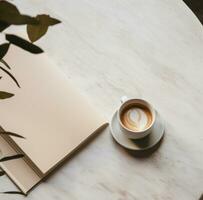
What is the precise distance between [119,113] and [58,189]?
21 cm

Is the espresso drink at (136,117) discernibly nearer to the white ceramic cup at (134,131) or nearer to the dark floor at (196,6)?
the white ceramic cup at (134,131)

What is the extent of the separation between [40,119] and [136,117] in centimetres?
21

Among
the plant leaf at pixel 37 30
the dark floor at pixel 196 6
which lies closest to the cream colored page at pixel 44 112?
the plant leaf at pixel 37 30

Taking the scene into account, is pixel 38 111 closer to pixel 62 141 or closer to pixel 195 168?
pixel 62 141

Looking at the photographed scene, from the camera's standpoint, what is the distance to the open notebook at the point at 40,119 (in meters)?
0.93

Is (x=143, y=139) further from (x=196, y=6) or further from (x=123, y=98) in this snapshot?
(x=196, y=6)

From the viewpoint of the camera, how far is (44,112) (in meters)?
0.97

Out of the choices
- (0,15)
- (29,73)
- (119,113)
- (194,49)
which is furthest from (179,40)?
(0,15)

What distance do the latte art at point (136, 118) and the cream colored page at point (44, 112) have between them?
6cm

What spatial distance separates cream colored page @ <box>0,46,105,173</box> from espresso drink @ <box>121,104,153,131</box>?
5 centimetres

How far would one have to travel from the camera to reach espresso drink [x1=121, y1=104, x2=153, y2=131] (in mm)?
942

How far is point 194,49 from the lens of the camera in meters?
1.03

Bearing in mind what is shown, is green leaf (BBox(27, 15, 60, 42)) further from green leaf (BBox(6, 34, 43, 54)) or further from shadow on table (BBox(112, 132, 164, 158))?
shadow on table (BBox(112, 132, 164, 158))

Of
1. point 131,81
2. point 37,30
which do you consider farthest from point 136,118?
point 37,30
